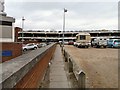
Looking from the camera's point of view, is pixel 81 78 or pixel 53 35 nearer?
pixel 81 78

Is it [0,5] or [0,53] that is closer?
[0,53]

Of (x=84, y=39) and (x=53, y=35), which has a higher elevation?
(x=53, y=35)

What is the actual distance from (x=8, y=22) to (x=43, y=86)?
566 centimetres

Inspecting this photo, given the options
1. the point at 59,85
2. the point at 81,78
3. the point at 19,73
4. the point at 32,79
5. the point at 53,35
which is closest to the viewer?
A: the point at 19,73

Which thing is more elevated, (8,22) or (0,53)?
(8,22)

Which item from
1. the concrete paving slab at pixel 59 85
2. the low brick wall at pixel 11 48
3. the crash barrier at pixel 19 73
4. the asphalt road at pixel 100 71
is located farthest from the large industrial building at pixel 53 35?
the crash barrier at pixel 19 73

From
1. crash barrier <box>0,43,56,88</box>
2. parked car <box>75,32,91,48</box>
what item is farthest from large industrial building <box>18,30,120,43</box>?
crash barrier <box>0,43,56,88</box>

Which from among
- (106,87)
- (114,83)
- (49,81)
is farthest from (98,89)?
(49,81)

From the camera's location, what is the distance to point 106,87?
33.5ft

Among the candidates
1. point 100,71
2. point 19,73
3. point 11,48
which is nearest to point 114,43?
point 100,71

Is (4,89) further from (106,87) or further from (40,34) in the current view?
(40,34)

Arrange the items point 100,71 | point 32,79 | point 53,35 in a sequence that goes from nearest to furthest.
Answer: point 32,79
point 100,71
point 53,35

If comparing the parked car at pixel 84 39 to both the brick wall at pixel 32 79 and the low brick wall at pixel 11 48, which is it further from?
the brick wall at pixel 32 79

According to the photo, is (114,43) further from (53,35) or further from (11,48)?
(53,35)
